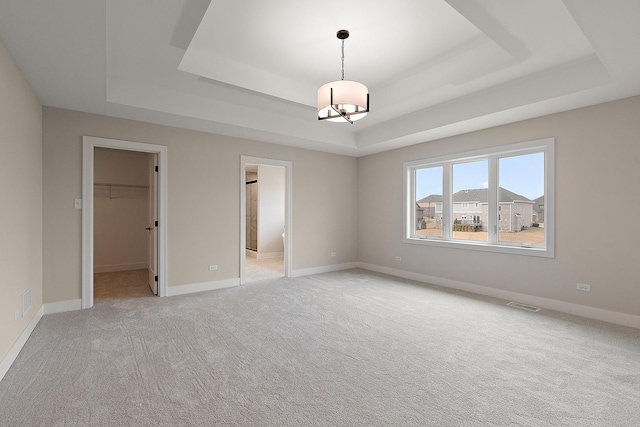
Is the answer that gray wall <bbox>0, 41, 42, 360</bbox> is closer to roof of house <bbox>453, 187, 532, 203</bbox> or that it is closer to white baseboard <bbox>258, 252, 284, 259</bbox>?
white baseboard <bbox>258, 252, 284, 259</bbox>

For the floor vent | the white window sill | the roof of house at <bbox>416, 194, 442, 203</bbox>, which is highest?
the roof of house at <bbox>416, 194, 442, 203</bbox>

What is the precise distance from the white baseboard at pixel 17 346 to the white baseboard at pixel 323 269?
3.55m

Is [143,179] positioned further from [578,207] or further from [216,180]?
[578,207]

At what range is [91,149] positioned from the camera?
398cm

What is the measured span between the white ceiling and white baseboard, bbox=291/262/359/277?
2612mm

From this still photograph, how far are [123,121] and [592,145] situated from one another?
19.2ft

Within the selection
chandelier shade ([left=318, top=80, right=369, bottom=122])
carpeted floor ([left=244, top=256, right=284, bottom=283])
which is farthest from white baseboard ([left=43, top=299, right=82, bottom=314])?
chandelier shade ([left=318, top=80, right=369, bottom=122])

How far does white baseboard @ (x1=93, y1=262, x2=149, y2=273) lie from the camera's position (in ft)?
20.8

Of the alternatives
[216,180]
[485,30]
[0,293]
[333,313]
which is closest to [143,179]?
[216,180]

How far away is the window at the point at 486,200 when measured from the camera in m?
4.18

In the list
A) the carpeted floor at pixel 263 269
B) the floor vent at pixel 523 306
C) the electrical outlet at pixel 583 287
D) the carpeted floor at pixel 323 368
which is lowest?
the carpeted floor at pixel 323 368

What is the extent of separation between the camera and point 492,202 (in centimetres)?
467

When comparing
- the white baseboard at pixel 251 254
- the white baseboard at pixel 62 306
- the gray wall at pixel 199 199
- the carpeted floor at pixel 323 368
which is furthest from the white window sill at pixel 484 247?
the white baseboard at pixel 62 306

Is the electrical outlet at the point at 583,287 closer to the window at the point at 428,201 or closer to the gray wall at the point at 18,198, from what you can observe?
the window at the point at 428,201
